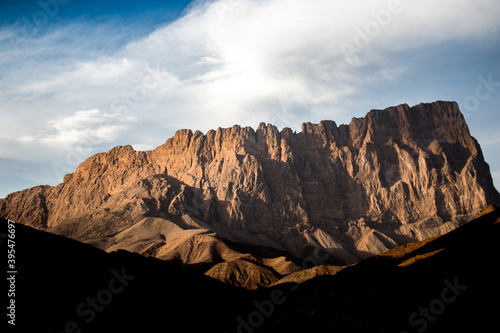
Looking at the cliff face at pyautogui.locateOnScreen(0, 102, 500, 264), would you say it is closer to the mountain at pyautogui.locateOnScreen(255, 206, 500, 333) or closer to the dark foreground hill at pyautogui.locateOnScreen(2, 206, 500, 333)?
the dark foreground hill at pyautogui.locateOnScreen(2, 206, 500, 333)

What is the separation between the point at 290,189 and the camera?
156m

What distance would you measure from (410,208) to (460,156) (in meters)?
35.6

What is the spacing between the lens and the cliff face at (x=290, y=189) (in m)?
135

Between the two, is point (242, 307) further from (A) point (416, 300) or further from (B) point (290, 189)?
(B) point (290, 189)

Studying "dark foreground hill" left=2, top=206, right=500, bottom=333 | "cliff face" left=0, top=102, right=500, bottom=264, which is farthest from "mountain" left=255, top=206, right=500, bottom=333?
"cliff face" left=0, top=102, right=500, bottom=264

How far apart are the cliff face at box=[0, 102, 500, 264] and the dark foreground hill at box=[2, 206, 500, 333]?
74072 millimetres

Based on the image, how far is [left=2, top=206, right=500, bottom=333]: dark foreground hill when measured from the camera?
2028cm

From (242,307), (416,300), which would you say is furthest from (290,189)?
(416,300)

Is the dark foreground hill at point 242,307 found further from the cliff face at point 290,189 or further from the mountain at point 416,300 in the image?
the cliff face at point 290,189

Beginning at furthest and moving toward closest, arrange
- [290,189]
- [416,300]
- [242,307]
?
[290,189] < [242,307] < [416,300]

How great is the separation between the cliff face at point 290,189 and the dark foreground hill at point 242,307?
74.1 meters

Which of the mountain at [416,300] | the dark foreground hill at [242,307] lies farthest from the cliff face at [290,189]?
the mountain at [416,300]

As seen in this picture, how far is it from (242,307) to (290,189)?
112 m

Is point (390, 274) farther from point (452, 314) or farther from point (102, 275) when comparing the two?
point (102, 275)
